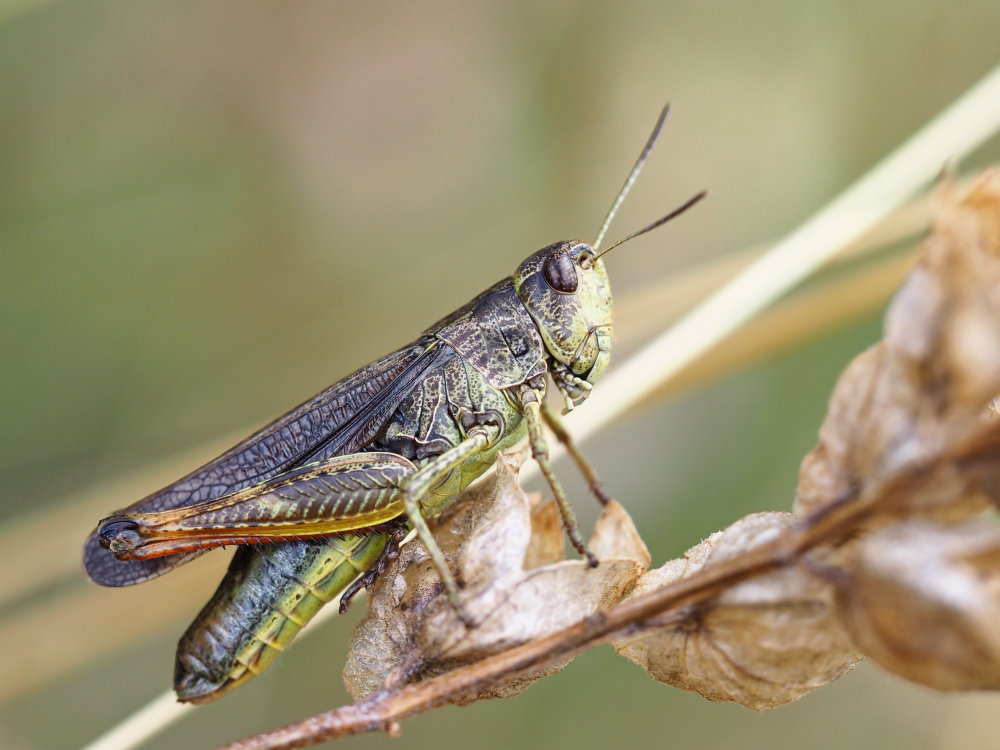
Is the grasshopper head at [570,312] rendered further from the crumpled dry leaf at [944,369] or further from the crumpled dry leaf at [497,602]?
the crumpled dry leaf at [944,369]

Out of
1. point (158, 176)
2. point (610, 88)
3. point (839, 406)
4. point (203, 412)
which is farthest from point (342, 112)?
point (839, 406)

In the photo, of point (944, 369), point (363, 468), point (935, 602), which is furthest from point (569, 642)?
point (363, 468)

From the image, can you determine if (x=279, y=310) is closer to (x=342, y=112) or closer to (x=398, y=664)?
(x=342, y=112)

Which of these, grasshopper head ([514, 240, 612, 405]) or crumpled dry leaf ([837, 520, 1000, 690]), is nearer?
crumpled dry leaf ([837, 520, 1000, 690])

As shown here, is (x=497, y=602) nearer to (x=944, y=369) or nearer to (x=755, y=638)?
(x=755, y=638)

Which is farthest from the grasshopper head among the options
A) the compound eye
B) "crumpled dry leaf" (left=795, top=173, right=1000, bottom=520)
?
"crumpled dry leaf" (left=795, top=173, right=1000, bottom=520)

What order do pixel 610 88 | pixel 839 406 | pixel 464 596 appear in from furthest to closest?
pixel 610 88, pixel 464 596, pixel 839 406

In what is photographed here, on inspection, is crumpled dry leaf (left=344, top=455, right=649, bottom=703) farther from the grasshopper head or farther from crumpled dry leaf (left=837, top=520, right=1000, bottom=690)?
the grasshopper head
